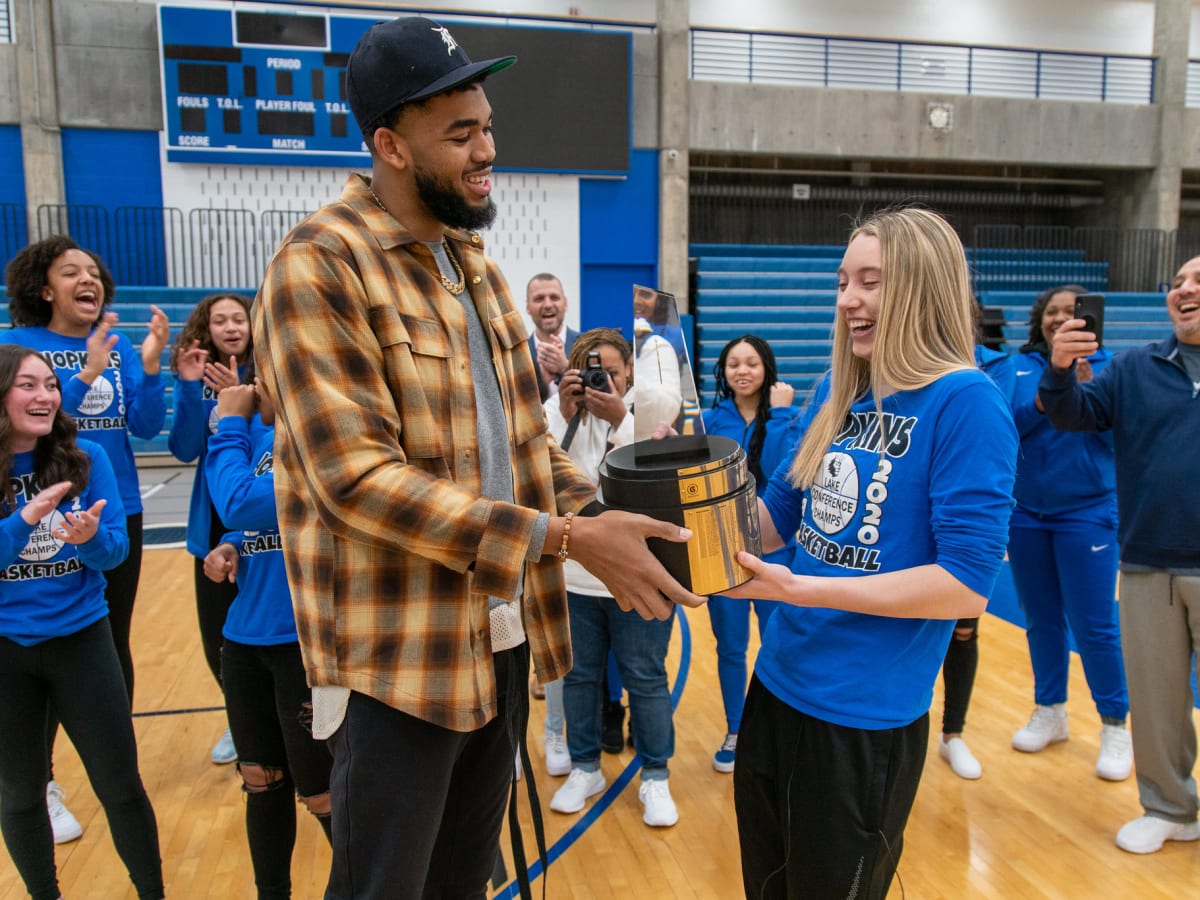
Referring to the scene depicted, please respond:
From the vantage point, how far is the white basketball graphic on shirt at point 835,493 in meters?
1.56

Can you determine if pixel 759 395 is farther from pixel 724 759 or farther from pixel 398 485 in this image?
pixel 398 485

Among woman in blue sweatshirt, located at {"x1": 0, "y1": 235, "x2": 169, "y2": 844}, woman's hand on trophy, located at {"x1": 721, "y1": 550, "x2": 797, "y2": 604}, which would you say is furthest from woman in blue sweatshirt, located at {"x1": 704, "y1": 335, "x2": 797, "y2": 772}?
woman in blue sweatshirt, located at {"x1": 0, "y1": 235, "x2": 169, "y2": 844}

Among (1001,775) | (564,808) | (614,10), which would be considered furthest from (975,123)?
(564,808)

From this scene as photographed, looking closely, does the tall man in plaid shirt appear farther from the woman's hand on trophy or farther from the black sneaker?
the black sneaker

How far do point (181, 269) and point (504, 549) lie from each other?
460 inches

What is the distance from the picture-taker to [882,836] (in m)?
1.57

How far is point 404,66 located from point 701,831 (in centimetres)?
256

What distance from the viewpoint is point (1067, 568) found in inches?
Result: 134

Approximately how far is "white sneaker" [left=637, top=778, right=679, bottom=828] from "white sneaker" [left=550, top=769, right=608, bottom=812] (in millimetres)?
190

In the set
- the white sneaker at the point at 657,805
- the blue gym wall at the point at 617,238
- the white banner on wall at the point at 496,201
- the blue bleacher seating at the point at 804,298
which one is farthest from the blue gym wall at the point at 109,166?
the white sneaker at the point at 657,805

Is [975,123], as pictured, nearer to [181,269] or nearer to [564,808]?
[181,269]

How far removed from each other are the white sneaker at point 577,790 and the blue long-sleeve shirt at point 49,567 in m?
1.58

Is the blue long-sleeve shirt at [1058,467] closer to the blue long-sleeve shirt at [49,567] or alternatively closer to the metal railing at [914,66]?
the blue long-sleeve shirt at [49,567]

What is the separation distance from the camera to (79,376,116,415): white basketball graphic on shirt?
10.4 ft
